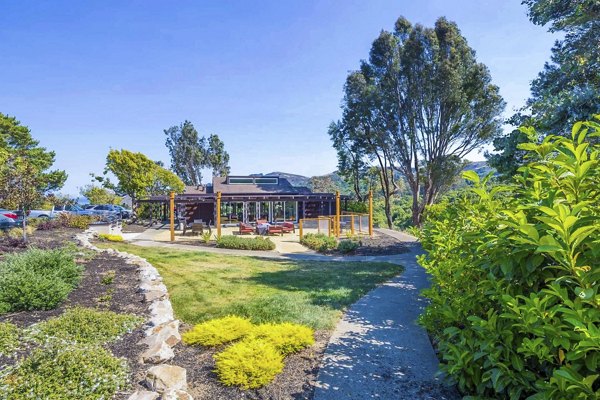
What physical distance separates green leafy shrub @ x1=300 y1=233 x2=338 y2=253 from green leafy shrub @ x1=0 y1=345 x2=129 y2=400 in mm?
11174

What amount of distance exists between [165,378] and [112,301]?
10.5 feet

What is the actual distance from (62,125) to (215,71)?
12.5 meters

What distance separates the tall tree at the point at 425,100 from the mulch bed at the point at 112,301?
19.8 metres

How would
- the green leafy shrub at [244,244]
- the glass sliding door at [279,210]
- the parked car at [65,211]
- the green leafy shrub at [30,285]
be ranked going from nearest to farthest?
the green leafy shrub at [30,285]
the green leafy shrub at [244,244]
the parked car at [65,211]
the glass sliding door at [279,210]

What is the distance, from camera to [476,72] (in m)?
22.1

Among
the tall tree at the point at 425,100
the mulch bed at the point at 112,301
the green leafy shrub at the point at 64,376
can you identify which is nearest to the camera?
the green leafy shrub at the point at 64,376

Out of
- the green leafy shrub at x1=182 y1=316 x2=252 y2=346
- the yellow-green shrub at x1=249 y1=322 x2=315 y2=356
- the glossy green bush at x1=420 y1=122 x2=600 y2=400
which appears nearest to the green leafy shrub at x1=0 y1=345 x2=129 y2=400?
the green leafy shrub at x1=182 y1=316 x2=252 y2=346

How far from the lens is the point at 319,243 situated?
1481 cm

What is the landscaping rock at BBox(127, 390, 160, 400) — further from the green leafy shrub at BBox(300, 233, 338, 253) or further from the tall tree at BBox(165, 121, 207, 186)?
the tall tree at BBox(165, 121, 207, 186)

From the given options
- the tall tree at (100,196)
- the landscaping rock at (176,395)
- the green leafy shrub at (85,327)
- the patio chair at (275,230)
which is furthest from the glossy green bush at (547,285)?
the tall tree at (100,196)

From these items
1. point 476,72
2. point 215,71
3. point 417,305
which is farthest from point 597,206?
point 476,72

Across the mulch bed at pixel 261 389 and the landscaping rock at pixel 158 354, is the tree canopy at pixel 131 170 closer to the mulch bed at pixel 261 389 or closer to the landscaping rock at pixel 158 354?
the landscaping rock at pixel 158 354

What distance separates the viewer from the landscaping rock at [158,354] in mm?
3596

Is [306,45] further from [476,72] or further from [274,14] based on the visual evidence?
[476,72]
